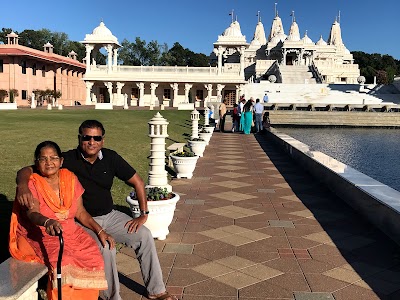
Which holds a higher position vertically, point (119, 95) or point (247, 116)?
point (119, 95)

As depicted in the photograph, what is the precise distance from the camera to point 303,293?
3.92 m

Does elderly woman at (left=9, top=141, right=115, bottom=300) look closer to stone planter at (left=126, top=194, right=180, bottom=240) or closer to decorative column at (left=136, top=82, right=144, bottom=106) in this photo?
stone planter at (left=126, top=194, right=180, bottom=240)

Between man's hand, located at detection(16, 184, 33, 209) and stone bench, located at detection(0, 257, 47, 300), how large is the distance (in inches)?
17.5

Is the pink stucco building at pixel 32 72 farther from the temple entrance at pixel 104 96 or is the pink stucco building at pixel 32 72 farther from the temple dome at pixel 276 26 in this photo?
the temple dome at pixel 276 26

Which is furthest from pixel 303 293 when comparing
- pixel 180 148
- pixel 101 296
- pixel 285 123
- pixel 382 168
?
pixel 285 123

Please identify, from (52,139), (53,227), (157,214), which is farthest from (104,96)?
(53,227)

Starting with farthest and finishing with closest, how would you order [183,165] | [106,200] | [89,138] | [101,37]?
[101,37]
[183,165]
[106,200]
[89,138]

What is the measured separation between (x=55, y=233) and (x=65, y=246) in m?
0.23

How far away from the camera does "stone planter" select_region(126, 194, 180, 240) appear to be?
520 cm

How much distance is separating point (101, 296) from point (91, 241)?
1.95ft

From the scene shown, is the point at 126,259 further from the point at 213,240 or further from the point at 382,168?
the point at 382,168

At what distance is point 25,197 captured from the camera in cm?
306

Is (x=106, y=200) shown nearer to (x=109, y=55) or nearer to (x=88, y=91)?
(x=109, y=55)

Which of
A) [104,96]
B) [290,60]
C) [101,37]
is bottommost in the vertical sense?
[104,96]
